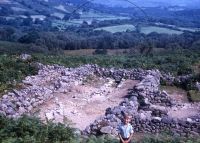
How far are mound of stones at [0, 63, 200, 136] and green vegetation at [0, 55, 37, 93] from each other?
1.99 feet

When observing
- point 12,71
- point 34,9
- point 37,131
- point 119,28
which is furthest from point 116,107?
point 34,9

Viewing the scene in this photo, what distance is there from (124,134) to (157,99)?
1161 cm

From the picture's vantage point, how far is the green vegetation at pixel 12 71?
24438mm

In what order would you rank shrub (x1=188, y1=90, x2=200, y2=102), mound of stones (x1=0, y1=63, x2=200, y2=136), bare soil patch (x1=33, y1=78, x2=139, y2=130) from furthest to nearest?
shrub (x1=188, y1=90, x2=200, y2=102) → bare soil patch (x1=33, y1=78, x2=139, y2=130) → mound of stones (x1=0, y1=63, x2=200, y2=136)

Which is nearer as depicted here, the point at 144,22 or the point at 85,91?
the point at 85,91

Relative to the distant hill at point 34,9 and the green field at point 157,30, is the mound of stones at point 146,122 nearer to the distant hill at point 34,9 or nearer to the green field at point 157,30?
the green field at point 157,30

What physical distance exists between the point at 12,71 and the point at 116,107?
9.54 metres

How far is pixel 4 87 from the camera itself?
23.5 metres

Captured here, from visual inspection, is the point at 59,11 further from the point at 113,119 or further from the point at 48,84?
the point at 113,119

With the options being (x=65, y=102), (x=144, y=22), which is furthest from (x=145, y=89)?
(x=144, y=22)

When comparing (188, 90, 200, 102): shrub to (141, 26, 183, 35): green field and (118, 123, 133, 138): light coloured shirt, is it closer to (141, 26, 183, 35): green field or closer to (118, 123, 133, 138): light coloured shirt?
(118, 123, 133, 138): light coloured shirt

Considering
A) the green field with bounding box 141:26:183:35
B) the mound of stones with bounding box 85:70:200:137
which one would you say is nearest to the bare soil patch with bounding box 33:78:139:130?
the mound of stones with bounding box 85:70:200:137

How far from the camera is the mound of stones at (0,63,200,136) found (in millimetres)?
17328

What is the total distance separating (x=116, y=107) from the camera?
19484 millimetres
